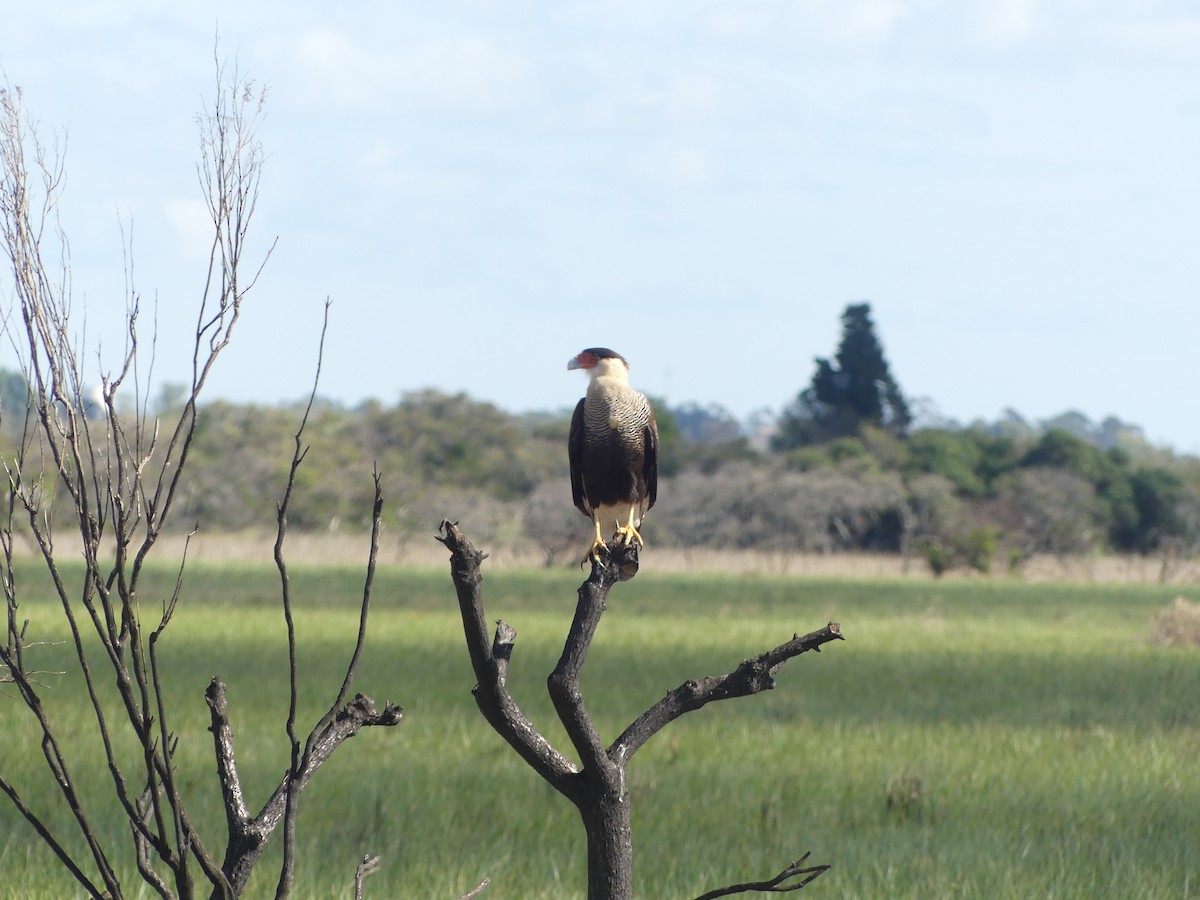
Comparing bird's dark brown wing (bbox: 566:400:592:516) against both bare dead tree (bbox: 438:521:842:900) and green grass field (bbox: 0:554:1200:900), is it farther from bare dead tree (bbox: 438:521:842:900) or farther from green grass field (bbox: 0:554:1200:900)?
green grass field (bbox: 0:554:1200:900)

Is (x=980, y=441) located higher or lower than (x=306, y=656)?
higher

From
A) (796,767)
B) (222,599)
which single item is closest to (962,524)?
(222,599)

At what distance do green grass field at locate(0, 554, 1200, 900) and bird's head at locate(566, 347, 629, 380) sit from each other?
305cm

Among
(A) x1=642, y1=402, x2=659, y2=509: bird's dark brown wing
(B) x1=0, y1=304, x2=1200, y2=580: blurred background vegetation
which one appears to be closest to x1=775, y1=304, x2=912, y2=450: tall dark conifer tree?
(B) x1=0, y1=304, x2=1200, y2=580: blurred background vegetation

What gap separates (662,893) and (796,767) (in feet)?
9.56

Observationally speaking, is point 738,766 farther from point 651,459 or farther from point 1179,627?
point 1179,627

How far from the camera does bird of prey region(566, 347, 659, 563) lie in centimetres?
261

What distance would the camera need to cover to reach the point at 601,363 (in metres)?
2.27

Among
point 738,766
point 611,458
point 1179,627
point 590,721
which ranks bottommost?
point 738,766

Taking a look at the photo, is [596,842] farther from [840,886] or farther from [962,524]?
[962,524]

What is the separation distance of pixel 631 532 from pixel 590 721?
3.37 feet

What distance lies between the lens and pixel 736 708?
10.9 meters

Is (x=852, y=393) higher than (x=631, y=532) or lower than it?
higher

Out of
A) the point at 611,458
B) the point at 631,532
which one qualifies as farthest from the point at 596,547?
the point at 611,458
